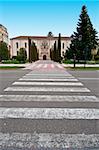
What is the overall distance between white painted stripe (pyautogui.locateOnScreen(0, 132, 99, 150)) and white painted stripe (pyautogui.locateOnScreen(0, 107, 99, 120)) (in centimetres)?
124

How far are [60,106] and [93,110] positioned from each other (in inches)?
38.4

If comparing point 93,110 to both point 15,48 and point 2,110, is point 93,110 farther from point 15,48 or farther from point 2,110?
point 15,48

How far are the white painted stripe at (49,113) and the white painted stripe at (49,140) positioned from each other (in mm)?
1239

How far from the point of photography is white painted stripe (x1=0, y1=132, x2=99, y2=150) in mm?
4378

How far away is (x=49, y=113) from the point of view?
6.52m

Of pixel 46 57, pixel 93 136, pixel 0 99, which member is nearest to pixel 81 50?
pixel 0 99

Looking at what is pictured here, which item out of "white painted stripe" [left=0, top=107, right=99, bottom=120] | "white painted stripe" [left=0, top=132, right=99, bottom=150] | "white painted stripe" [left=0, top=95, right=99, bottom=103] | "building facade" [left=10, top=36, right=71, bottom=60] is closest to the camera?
"white painted stripe" [left=0, top=132, right=99, bottom=150]

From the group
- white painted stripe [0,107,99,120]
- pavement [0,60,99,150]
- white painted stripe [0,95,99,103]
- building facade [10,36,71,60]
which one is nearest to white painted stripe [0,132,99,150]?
pavement [0,60,99,150]

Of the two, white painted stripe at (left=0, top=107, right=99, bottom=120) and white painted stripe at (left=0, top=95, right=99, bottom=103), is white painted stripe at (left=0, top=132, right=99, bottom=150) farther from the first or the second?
white painted stripe at (left=0, top=95, right=99, bottom=103)

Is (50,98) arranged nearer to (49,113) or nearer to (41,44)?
(49,113)

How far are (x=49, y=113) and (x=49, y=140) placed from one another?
1.90 m

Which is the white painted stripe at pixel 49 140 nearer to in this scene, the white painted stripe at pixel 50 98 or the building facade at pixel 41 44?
the white painted stripe at pixel 50 98

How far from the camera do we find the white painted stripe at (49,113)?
6.20m

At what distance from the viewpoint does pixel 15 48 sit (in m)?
127
